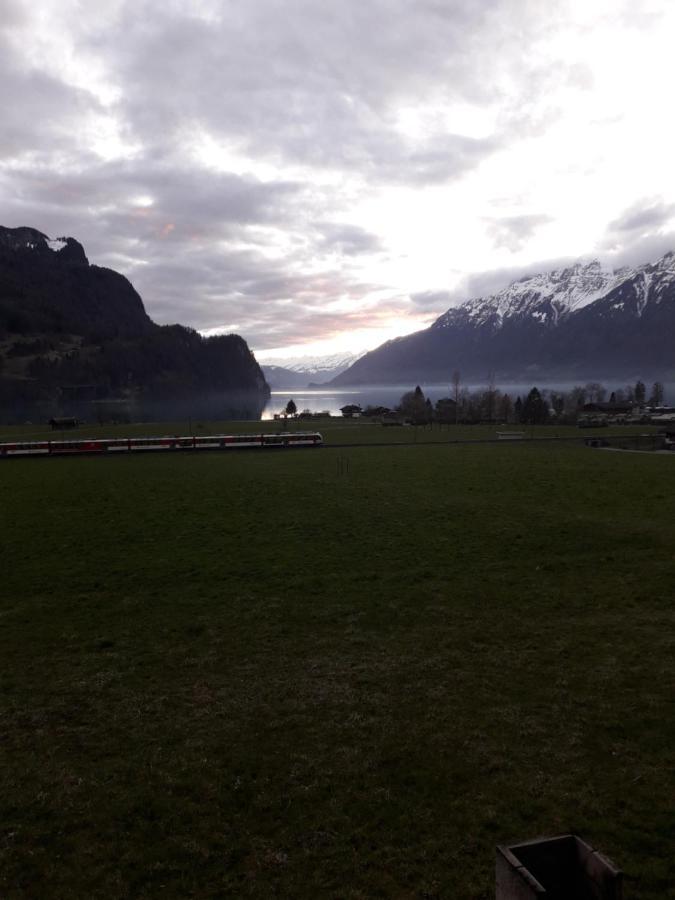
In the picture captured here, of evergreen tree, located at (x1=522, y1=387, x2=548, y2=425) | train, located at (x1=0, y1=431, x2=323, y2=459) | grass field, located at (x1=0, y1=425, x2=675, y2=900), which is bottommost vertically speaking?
grass field, located at (x1=0, y1=425, x2=675, y2=900)

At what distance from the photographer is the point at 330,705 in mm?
10211

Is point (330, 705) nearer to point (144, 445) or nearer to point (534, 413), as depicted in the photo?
point (144, 445)

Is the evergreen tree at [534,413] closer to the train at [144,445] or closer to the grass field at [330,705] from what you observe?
the train at [144,445]

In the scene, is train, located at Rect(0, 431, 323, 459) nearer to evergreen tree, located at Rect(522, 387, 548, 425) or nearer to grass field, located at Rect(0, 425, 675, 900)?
grass field, located at Rect(0, 425, 675, 900)

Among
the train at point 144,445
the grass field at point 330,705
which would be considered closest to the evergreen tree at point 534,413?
the train at point 144,445

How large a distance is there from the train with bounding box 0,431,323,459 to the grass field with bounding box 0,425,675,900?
121ft

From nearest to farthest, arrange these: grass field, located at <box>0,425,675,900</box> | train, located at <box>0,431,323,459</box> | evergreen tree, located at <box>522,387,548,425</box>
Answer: grass field, located at <box>0,425,675,900</box>, train, located at <box>0,431,323,459</box>, evergreen tree, located at <box>522,387,548,425</box>

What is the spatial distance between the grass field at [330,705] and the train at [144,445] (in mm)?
36942

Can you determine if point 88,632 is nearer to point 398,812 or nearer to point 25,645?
point 25,645

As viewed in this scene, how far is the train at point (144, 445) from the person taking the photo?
184ft


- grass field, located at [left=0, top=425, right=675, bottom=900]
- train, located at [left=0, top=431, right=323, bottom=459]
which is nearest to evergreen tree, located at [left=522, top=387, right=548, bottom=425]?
train, located at [left=0, top=431, right=323, bottom=459]

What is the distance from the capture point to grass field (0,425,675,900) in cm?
675

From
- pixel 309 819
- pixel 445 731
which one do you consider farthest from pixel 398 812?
pixel 445 731

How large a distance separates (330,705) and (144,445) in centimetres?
5464
